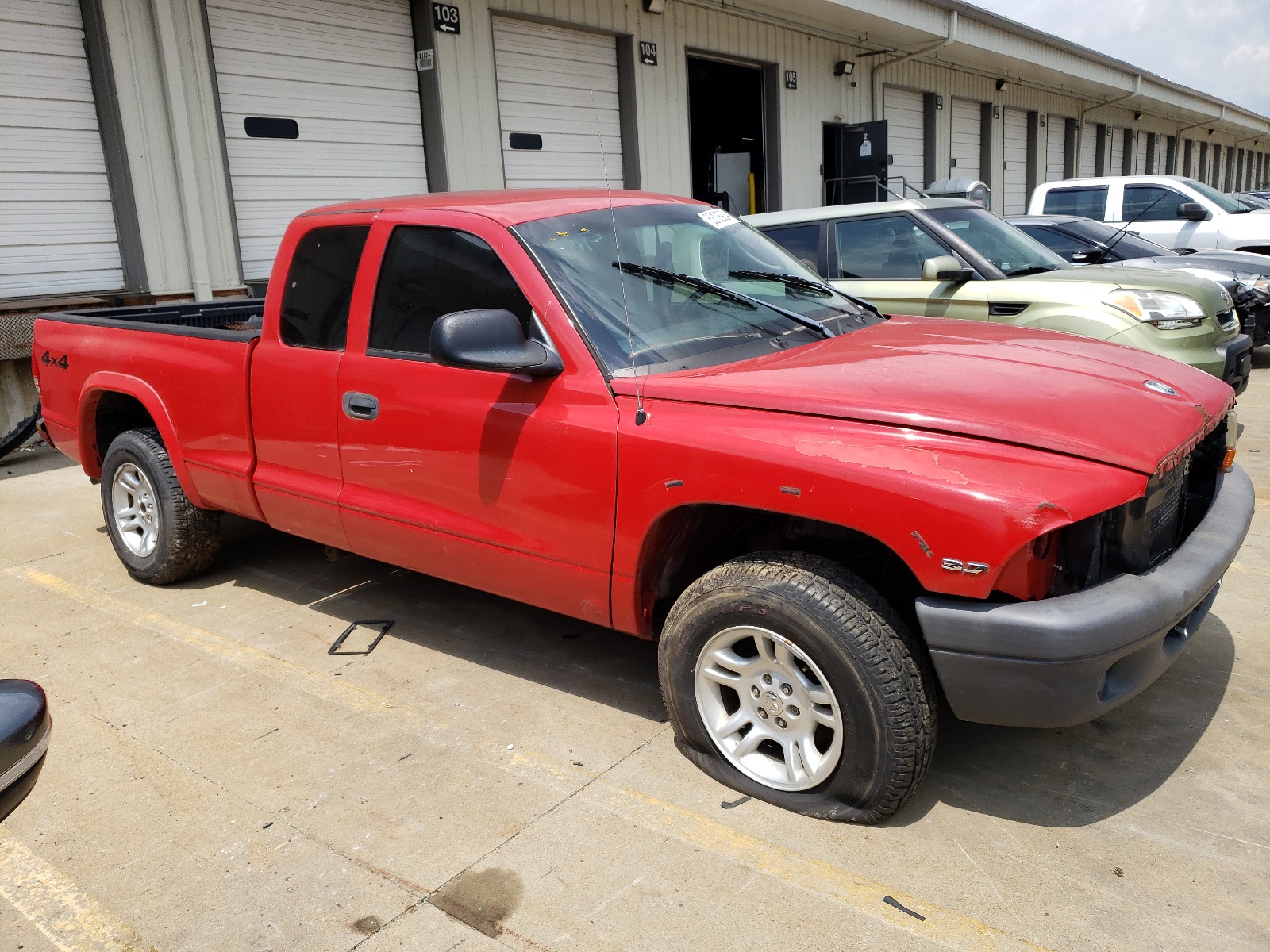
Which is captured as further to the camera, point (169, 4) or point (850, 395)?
point (169, 4)

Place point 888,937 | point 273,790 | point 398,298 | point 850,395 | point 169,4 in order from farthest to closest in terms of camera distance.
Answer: point 169,4
point 398,298
point 273,790
point 850,395
point 888,937

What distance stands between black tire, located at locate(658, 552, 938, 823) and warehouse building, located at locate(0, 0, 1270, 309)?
5224mm

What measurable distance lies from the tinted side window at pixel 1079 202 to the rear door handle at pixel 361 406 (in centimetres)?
1066

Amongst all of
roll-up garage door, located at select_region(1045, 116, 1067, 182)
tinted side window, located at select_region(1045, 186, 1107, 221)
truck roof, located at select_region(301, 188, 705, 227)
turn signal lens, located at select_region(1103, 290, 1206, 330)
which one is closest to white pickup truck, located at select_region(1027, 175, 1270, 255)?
tinted side window, located at select_region(1045, 186, 1107, 221)

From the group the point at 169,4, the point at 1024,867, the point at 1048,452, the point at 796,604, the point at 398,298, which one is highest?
the point at 169,4

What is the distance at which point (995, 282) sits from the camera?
657 centimetres

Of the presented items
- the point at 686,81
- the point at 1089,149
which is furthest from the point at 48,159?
the point at 1089,149

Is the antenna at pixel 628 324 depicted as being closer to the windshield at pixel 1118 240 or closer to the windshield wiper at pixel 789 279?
the windshield wiper at pixel 789 279

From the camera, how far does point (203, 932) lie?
2500 mm

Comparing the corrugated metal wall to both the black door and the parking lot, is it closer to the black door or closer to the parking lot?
the black door

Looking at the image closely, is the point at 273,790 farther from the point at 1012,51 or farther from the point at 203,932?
the point at 1012,51

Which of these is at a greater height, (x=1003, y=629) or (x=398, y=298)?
(x=398, y=298)

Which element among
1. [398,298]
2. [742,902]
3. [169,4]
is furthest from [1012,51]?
[742,902]

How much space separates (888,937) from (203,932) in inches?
67.9
